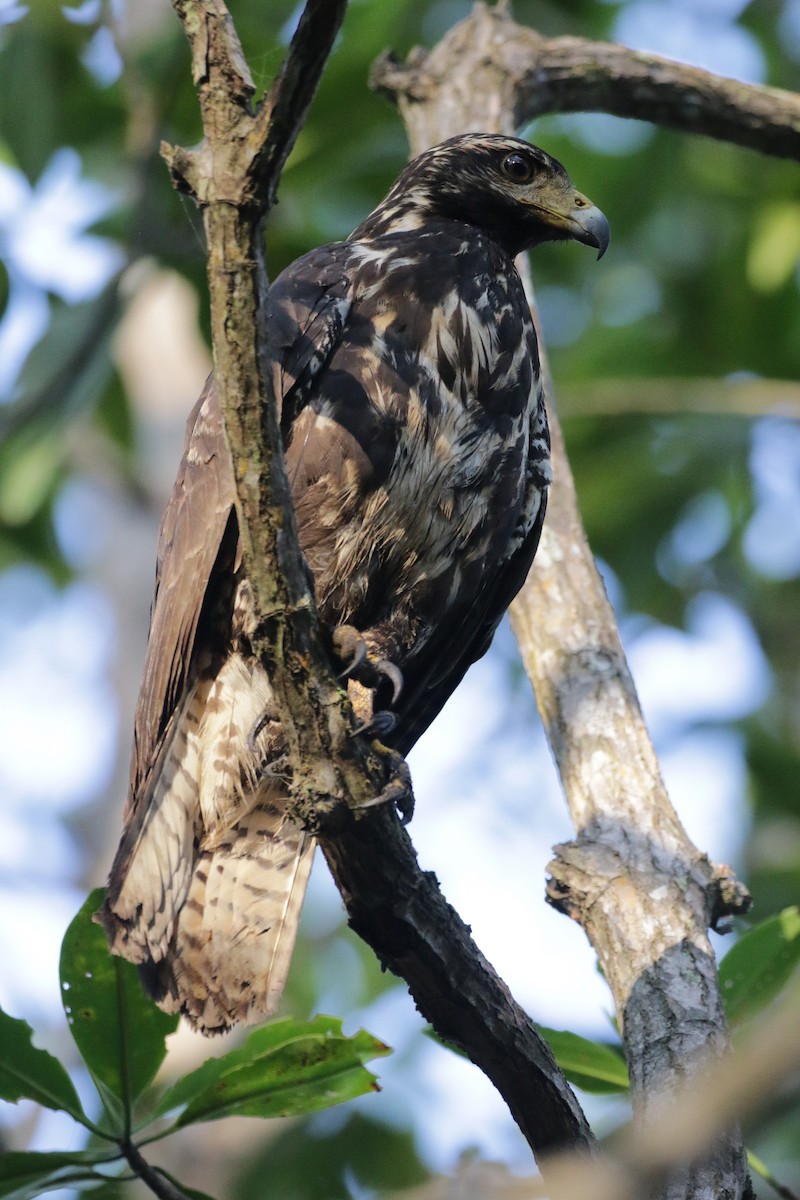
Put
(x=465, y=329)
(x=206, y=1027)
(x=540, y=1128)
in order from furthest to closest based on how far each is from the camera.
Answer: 1. (x=465, y=329)
2. (x=206, y=1027)
3. (x=540, y=1128)

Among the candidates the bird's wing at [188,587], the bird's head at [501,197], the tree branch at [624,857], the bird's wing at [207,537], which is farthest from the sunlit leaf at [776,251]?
the bird's wing at [188,587]

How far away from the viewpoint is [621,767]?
333 cm

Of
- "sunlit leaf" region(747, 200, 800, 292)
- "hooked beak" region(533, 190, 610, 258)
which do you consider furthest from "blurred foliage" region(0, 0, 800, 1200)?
"hooked beak" region(533, 190, 610, 258)

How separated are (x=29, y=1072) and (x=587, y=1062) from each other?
50.3 inches

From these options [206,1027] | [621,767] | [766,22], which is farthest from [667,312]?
[206,1027]

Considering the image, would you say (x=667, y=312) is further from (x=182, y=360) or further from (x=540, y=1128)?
(x=540, y=1128)

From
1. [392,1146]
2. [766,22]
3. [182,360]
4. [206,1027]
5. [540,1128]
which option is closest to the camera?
[540,1128]

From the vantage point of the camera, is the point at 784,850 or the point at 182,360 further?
the point at 182,360

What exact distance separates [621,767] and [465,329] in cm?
121

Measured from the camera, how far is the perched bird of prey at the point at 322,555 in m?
3.31

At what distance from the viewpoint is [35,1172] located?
2.83 meters

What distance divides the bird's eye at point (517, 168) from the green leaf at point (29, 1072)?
9.18ft

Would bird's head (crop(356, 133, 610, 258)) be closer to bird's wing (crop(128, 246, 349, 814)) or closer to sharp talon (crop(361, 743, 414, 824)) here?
bird's wing (crop(128, 246, 349, 814))

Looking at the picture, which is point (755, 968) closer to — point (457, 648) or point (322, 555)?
point (457, 648)
